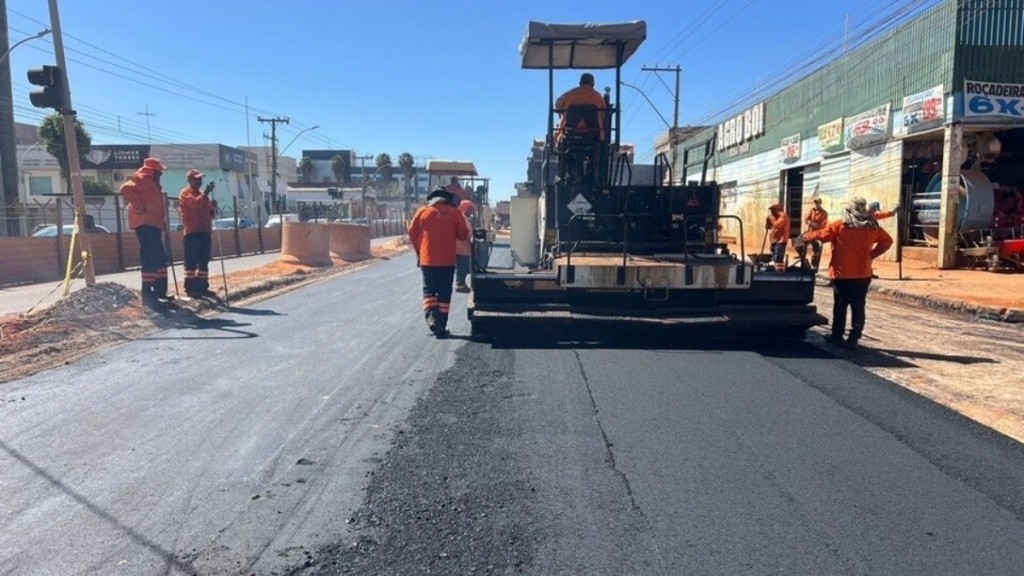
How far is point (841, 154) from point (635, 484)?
22726 mm

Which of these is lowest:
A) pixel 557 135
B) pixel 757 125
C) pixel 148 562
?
pixel 148 562

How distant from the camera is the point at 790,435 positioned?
16.2ft

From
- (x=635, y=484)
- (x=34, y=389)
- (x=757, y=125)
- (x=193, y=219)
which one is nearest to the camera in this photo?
(x=635, y=484)

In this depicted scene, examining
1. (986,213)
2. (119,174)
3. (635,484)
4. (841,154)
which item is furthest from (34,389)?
(119,174)

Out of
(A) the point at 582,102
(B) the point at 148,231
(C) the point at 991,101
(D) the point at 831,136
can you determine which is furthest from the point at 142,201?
(D) the point at 831,136

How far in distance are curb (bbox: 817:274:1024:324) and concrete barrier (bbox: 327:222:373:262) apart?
14292 mm

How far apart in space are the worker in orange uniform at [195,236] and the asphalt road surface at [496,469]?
4150mm

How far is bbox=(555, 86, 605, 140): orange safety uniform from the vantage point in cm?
905

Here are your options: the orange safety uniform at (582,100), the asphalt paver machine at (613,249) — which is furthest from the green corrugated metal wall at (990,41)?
the orange safety uniform at (582,100)

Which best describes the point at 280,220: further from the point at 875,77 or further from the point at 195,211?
the point at 875,77

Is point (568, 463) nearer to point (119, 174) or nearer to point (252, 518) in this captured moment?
point (252, 518)

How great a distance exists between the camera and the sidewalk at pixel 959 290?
1148cm

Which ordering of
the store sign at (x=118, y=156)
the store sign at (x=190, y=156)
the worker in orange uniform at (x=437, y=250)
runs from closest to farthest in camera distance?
1. the worker in orange uniform at (x=437, y=250)
2. the store sign at (x=190, y=156)
3. the store sign at (x=118, y=156)

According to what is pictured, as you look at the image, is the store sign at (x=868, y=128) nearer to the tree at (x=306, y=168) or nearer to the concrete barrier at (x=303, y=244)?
the concrete barrier at (x=303, y=244)
